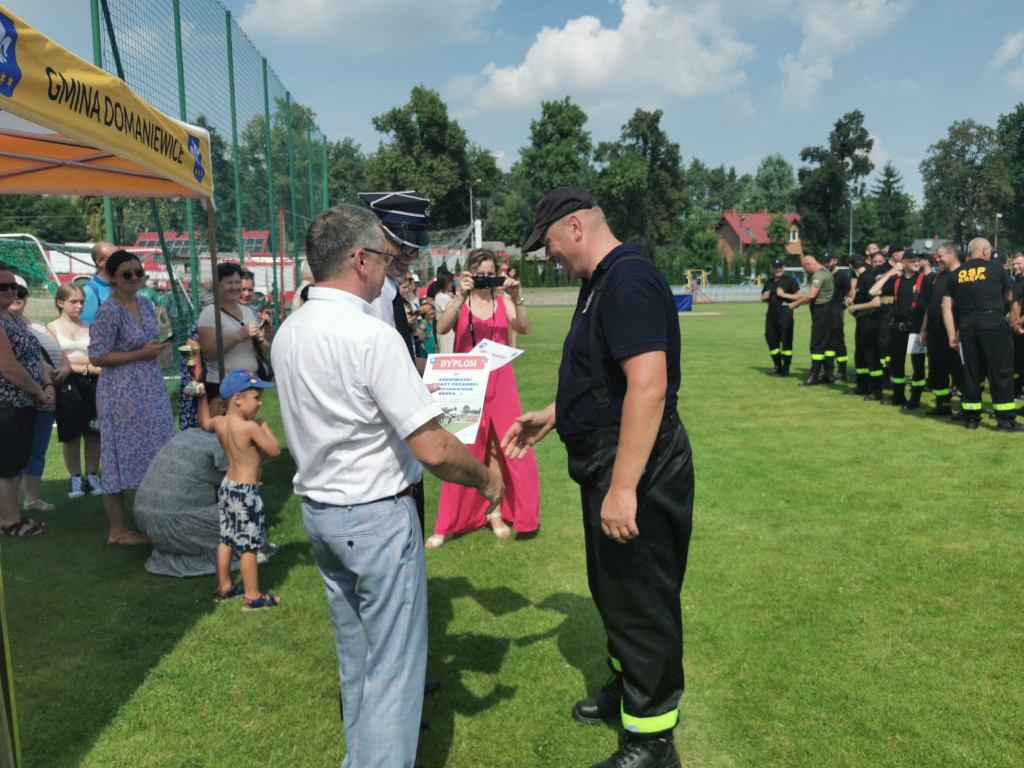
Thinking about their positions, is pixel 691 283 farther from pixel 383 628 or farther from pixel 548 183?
pixel 383 628

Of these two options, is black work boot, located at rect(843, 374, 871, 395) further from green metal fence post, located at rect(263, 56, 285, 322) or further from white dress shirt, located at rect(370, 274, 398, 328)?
green metal fence post, located at rect(263, 56, 285, 322)

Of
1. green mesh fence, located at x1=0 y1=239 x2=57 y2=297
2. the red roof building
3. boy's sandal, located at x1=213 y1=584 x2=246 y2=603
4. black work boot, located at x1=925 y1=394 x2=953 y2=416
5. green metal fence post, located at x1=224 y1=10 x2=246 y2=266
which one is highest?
the red roof building

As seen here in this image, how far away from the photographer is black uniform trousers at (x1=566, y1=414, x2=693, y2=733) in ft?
8.70

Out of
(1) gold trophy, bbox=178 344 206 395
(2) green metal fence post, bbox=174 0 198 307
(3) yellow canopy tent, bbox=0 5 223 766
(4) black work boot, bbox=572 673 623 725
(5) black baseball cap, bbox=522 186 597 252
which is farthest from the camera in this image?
(2) green metal fence post, bbox=174 0 198 307

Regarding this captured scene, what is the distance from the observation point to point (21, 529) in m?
5.64

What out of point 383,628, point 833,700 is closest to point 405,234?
point 383,628

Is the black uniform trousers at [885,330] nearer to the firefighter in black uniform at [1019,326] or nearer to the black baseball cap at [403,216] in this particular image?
the firefighter in black uniform at [1019,326]

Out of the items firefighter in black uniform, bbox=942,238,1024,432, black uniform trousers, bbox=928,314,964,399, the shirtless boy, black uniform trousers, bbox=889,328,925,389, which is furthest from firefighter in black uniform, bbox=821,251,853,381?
the shirtless boy

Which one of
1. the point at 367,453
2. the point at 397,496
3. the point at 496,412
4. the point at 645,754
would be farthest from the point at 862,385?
the point at 367,453

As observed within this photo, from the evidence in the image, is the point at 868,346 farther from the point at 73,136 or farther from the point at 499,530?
the point at 73,136

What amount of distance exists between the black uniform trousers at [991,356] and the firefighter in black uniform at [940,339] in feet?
0.74

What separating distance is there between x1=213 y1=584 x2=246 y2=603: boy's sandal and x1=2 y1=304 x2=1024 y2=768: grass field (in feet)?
0.18

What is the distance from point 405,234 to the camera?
3.20m

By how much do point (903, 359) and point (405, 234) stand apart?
31.3 feet
